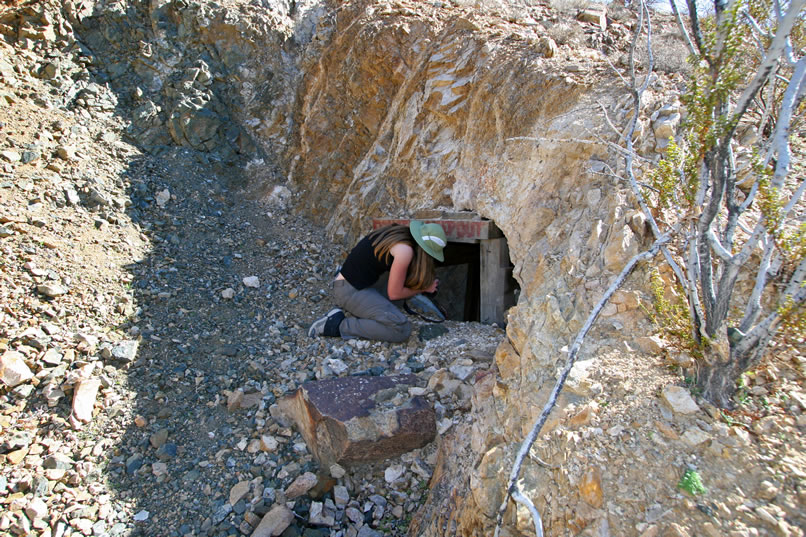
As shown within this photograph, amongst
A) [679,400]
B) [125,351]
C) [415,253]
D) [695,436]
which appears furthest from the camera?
[415,253]

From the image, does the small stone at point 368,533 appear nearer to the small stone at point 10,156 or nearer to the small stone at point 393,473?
the small stone at point 393,473

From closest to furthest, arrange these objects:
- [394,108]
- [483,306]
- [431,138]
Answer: [483,306]
[431,138]
[394,108]

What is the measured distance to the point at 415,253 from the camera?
4.08 metres

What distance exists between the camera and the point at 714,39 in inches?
68.0

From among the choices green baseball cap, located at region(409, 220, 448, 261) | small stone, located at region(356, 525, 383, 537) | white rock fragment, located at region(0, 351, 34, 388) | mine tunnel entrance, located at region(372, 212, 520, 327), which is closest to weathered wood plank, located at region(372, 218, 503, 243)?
mine tunnel entrance, located at region(372, 212, 520, 327)

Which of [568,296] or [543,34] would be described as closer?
[568,296]

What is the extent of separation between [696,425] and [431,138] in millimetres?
3804

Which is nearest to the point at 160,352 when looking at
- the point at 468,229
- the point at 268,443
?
the point at 268,443

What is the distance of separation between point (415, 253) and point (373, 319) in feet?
2.25

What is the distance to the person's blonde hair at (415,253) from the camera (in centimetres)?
403

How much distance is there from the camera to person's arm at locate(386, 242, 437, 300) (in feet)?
13.0

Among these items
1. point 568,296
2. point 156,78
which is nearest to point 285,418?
point 568,296

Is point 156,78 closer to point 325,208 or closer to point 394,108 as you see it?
point 325,208

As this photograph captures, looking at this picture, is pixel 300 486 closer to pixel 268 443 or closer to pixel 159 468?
pixel 268 443
